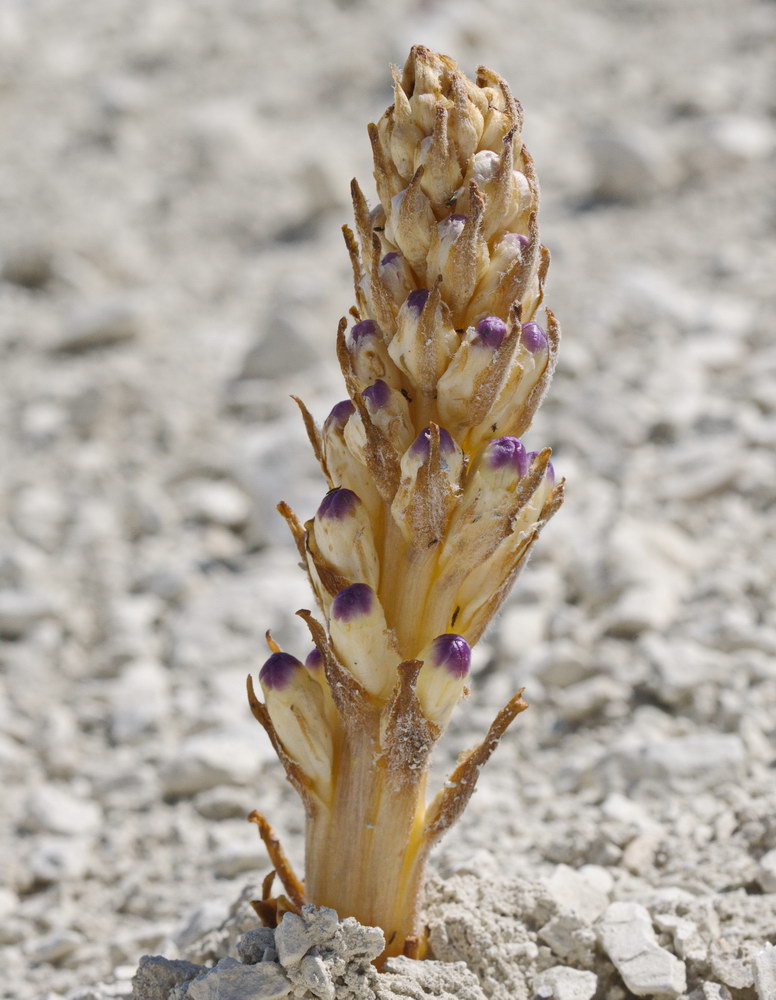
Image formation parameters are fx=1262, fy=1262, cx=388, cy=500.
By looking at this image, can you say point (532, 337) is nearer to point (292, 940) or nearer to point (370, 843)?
point (370, 843)

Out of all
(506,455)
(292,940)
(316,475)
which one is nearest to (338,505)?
(506,455)

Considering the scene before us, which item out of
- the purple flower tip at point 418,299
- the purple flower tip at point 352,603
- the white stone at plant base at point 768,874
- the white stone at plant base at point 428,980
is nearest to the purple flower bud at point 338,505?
the purple flower tip at point 352,603

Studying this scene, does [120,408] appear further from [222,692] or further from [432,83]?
[432,83]

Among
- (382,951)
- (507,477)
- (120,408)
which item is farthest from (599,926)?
(120,408)

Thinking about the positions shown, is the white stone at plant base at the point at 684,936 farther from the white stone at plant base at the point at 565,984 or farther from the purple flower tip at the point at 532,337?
the purple flower tip at the point at 532,337

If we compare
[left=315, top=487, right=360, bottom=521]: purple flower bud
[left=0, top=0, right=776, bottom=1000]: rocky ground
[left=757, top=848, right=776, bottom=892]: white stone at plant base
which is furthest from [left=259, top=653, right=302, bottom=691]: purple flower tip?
[left=757, top=848, right=776, bottom=892]: white stone at plant base
